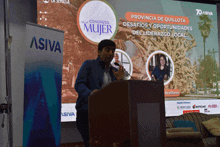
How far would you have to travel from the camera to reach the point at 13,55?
380 centimetres

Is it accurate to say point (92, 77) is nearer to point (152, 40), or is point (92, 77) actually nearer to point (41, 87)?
point (41, 87)

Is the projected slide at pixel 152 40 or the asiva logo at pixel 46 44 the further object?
the projected slide at pixel 152 40

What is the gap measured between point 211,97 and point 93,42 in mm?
2617

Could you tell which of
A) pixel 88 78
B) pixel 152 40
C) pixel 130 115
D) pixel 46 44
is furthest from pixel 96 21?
pixel 130 115

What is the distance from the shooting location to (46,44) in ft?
7.44

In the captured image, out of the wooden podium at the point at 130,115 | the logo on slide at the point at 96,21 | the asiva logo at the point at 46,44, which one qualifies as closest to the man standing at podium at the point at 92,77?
the wooden podium at the point at 130,115

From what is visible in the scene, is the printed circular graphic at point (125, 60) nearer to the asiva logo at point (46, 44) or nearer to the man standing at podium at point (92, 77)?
the asiva logo at point (46, 44)

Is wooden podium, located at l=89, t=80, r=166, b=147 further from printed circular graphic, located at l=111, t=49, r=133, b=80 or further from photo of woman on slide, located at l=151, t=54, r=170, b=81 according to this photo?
photo of woman on slide, located at l=151, t=54, r=170, b=81

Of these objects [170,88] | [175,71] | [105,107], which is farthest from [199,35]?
[105,107]

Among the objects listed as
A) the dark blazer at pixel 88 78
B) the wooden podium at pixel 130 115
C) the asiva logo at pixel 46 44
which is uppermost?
the asiva logo at pixel 46 44

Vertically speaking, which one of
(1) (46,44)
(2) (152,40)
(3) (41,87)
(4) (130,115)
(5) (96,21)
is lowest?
(4) (130,115)

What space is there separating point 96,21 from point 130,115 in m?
3.09

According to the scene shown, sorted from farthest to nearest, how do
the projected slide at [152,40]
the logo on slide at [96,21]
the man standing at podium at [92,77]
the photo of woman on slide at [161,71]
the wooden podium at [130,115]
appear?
the photo of woman on slide at [161,71] < the logo on slide at [96,21] < the projected slide at [152,40] < the man standing at podium at [92,77] < the wooden podium at [130,115]

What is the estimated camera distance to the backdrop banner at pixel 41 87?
6.83 ft
